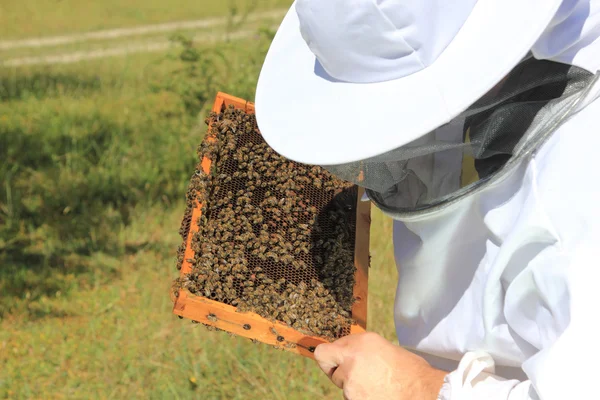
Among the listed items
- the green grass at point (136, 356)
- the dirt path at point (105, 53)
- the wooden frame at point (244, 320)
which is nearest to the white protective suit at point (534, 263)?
the wooden frame at point (244, 320)

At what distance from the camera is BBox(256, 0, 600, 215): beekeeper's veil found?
4.25ft

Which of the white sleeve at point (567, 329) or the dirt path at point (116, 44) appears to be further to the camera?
the dirt path at point (116, 44)

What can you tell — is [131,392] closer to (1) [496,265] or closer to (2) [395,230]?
(2) [395,230]

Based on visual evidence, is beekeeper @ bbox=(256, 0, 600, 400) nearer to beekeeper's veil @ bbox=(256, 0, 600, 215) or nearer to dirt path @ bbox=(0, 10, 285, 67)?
beekeeper's veil @ bbox=(256, 0, 600, 215)

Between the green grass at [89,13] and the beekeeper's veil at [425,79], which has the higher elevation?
the beekeeper's veil at [425,79]

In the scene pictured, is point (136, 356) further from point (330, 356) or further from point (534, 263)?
point (534, 263)

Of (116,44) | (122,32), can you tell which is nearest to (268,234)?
(116,44)

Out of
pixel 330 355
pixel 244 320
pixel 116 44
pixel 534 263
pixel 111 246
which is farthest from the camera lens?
pixel 116 44

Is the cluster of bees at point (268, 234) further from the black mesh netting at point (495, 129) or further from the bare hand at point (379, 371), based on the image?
the black mesh netting at point (495, 129)

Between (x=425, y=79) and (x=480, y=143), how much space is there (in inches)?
13.0

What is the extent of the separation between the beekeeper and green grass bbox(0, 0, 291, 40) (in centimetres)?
562

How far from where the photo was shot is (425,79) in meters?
1.36

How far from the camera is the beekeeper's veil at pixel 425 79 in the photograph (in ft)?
4.25

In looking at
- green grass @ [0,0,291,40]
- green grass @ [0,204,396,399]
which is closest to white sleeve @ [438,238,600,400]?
green grass @ [0,204,396,399]
